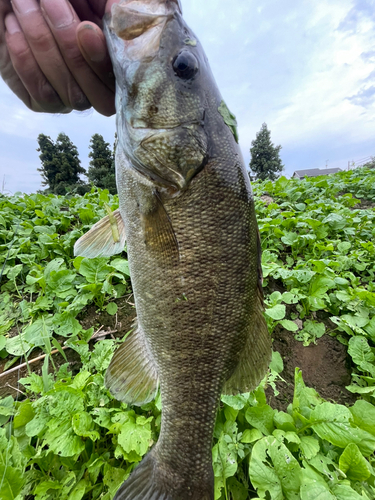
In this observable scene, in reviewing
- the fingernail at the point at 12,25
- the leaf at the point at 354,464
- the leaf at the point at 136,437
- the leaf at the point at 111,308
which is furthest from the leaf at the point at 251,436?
the fingernail at the point at 12,25

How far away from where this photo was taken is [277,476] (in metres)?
1.36

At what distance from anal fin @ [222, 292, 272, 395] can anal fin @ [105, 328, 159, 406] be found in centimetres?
42

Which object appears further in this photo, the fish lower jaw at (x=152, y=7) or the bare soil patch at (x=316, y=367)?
the bare soil patch at (x=316, y=367)

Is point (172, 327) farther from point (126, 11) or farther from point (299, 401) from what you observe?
point (126, 11)

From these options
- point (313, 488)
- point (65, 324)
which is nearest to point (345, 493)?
point (313, 488)

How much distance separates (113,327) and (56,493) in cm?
130

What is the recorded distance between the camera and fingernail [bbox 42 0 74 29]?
1106mm

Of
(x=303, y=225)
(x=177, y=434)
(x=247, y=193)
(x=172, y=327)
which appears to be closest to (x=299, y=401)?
(x=177, y=434)

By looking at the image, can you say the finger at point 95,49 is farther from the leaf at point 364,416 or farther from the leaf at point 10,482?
the leaf at point 364,416

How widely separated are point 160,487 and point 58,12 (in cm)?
226

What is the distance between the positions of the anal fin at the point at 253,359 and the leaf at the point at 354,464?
0.63 metres

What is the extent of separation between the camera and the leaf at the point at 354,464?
138 cm

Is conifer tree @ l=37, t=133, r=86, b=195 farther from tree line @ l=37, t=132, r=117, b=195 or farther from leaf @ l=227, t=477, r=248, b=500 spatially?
leaf @ l=227, t=477, r=248, b=500

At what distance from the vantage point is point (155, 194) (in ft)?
4.15
